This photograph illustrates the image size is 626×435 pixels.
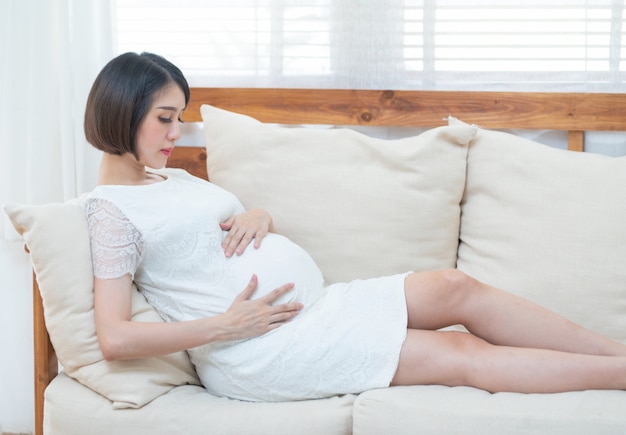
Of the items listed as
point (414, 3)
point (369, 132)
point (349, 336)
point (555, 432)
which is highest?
point (414, 3)

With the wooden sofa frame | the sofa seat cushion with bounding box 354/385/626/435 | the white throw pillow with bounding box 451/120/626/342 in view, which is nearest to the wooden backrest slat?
the wooden sofa frame

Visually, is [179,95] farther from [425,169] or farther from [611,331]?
[611,331]

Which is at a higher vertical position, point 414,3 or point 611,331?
point 414,3

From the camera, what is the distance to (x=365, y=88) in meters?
2.34

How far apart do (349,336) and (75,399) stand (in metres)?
0.60

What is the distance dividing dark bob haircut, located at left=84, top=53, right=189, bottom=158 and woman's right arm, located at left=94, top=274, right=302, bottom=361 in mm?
335

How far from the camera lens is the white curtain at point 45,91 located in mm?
2264

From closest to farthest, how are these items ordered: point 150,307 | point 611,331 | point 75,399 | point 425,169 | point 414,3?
1. point 75,399
2. point 150,307
3. point 611,331
4. point 425,169
5. point 414,3

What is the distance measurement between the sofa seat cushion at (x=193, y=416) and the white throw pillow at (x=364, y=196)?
0.52 meters

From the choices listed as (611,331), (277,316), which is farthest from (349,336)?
(611,331)

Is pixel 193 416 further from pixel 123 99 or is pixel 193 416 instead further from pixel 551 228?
pixel 551 228

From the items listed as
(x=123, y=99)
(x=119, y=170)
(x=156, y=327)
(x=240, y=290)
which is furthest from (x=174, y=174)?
(x=156, y=327)

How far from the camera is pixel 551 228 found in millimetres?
1909

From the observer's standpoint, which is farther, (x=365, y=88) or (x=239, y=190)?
(x=365, y=88)
